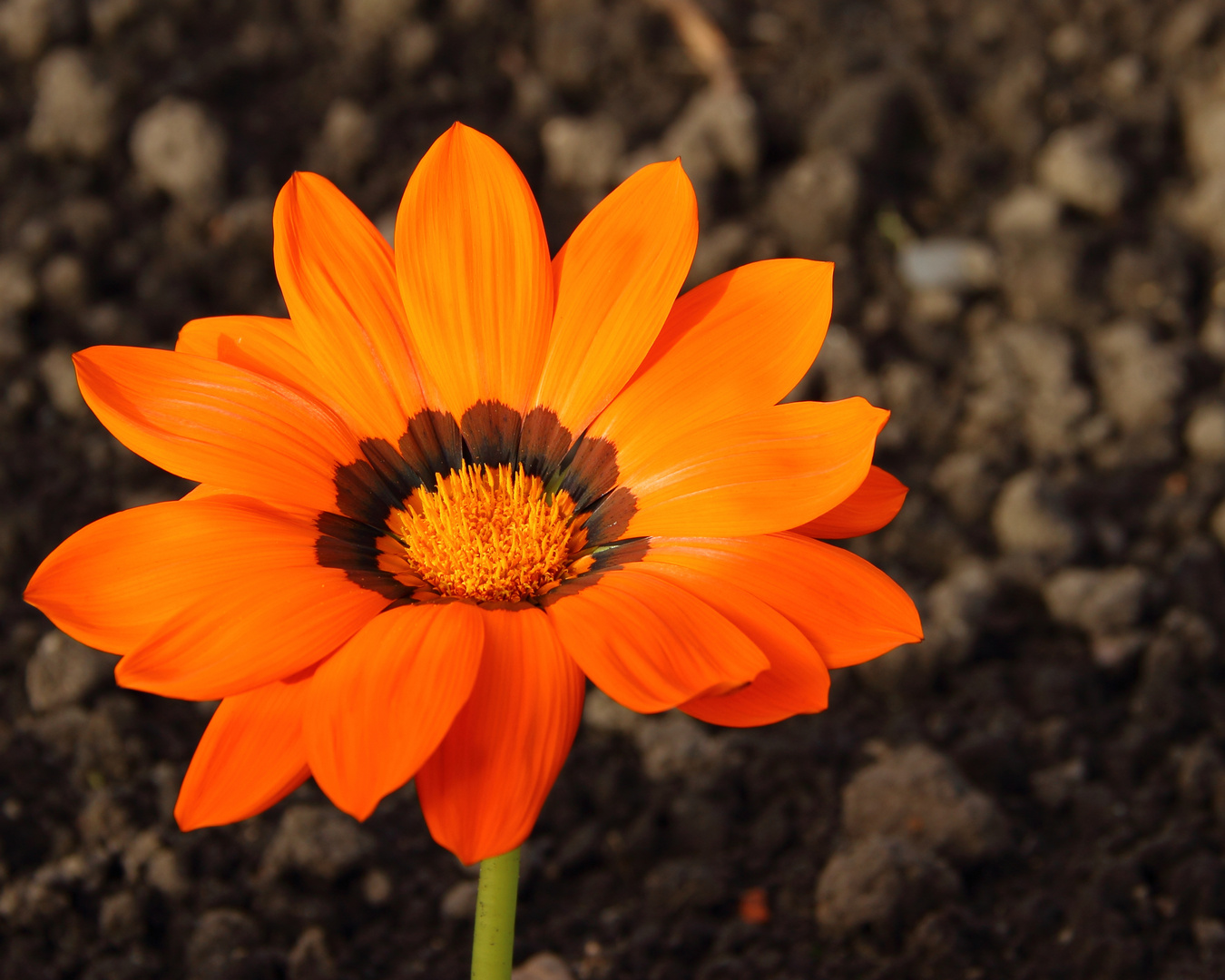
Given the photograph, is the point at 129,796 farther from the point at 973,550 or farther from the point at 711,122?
the point at 711,122

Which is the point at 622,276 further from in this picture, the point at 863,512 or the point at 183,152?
the point at 183,152

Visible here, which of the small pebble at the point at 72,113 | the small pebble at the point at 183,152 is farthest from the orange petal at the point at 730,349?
the small pebble at the point at 72,113

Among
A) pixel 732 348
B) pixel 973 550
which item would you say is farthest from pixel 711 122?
pixel 732 348

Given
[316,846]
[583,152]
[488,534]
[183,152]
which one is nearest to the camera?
[488,534]

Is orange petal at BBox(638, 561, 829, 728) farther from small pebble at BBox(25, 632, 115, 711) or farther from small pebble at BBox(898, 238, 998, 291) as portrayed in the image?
small pebble at BBox(898, 238, 998, 291)

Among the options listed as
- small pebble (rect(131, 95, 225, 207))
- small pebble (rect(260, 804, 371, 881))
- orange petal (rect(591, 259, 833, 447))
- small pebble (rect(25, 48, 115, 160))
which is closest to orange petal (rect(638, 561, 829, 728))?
orange petal (rect(591, 259, 833, 447))

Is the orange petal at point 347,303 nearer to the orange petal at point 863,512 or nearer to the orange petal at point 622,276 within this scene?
the orange petal at point 622,276

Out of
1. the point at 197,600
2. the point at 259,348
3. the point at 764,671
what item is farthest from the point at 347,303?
the point at 764,671
